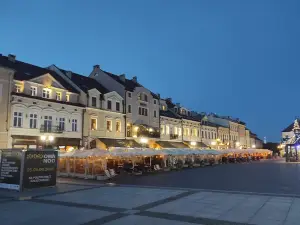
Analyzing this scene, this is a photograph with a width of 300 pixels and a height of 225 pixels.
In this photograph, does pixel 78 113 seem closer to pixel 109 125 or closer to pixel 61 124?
pixel 61 124

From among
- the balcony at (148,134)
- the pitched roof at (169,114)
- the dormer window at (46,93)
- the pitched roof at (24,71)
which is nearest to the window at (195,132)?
the pitched roof at (169,114)

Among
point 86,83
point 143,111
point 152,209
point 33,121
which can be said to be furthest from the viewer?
point 143,111

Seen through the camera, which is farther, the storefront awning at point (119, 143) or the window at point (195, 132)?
the window at point (195, 132)

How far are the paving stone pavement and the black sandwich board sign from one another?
2.39 m

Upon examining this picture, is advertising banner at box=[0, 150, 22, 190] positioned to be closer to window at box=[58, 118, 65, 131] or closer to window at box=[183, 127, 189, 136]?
window at box=[58, 118, 65, 131]

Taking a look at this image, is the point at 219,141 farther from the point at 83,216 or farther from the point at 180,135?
the point at 83,216

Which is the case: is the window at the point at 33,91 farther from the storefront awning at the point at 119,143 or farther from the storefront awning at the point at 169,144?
the storefront awning at the point at 169,144

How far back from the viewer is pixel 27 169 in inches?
697

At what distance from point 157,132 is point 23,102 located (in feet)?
75.4

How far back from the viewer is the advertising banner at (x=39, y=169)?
1772 centimetres

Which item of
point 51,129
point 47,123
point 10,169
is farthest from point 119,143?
point 10,169

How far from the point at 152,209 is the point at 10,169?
10278 millimetres

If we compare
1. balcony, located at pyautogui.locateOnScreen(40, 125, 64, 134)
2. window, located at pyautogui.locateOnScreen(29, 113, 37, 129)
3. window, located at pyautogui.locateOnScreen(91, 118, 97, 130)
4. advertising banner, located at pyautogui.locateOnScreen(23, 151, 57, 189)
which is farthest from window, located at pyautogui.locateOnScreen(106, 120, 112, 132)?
advertising banner, located at pyautogui.locateOnScreen(23, 151, 57, 189)

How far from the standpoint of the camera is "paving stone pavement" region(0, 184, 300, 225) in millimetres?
9953
